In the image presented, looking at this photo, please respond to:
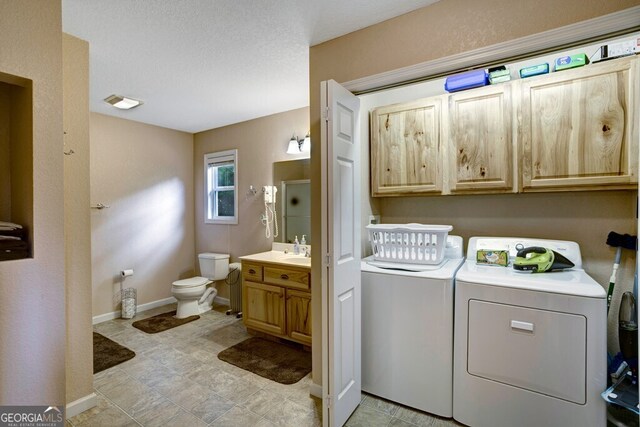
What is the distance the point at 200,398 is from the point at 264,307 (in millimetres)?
1020

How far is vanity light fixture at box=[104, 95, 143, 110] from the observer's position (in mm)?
3082

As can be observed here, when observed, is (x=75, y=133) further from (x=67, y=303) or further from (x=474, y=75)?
(x=474, y=75)

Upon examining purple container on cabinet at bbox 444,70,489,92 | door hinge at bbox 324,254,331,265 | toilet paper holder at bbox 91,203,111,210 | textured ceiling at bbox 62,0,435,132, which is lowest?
door hinge at bbox 324,254,331,265

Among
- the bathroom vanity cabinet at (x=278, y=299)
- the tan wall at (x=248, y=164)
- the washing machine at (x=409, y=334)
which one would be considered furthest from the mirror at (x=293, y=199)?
the washing machine at (x=409, y=334)

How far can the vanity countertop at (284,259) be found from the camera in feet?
9.41

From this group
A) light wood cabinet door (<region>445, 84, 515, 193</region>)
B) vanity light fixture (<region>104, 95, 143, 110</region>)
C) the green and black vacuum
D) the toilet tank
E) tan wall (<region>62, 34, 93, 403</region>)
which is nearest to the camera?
the green and black vacuum

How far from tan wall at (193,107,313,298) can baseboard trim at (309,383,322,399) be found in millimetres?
1924

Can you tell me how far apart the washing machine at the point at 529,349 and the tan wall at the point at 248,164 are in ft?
8.26

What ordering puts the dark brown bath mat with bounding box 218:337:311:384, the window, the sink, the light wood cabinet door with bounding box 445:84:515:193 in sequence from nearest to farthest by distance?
1. the light wood cabinet door with bounding box 445:84:515:193
2. the dark brown bath mat with bounding box 218:337:311:384
3. the sink
4. the window

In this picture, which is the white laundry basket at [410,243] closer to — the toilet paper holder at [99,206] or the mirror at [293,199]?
the mirror at [293,199]

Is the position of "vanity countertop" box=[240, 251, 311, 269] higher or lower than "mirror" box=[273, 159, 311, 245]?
lower

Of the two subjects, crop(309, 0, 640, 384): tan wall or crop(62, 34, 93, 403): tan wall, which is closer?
crop(309, 0, 640, 384): tan wall

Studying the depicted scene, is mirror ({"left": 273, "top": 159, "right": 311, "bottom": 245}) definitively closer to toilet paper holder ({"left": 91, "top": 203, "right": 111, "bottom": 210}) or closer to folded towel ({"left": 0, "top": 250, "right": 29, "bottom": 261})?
toilet paper holder ({"left": 91, "top": 203, "right": 111, "bottom": 210})

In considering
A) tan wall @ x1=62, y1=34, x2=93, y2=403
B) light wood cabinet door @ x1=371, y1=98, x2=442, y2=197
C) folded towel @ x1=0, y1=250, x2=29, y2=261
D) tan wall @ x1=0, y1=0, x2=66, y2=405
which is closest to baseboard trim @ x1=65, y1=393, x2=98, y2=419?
tan wall @ x1=62, y1=34, x2=93, y2=403
